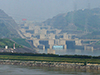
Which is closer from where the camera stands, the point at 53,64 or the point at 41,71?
the point at 41,71

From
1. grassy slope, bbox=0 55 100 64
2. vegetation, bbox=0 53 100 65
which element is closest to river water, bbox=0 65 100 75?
grassy slope, bbox=0 55 100 64

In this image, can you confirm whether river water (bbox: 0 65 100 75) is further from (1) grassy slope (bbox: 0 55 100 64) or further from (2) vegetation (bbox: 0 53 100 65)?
(2) vegetation (bbox: 0 53 100 65)

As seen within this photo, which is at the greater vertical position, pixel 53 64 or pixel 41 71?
pixel 53 64

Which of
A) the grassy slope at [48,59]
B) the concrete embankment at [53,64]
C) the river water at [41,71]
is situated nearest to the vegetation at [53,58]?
the grassy slope at [48,59]

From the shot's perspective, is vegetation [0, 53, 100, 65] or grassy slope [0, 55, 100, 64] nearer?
grassy slope [0, 55, 100, 64]

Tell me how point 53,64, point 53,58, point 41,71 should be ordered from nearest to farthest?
point 41,71, point 53,64, point 53,58

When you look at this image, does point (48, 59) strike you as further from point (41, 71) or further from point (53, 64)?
point (41, 71)

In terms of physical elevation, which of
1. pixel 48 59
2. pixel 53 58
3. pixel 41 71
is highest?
pixel 53 58

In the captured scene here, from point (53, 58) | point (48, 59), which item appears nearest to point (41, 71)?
point (48, 59)

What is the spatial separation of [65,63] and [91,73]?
388 inches

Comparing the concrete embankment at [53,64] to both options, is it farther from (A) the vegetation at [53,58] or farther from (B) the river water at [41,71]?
(B) the river water at [41,71]

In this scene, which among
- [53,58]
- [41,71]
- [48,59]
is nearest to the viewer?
[41,71]

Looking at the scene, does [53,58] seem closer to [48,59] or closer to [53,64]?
[48,59]

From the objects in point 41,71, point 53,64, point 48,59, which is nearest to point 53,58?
point 48,59
